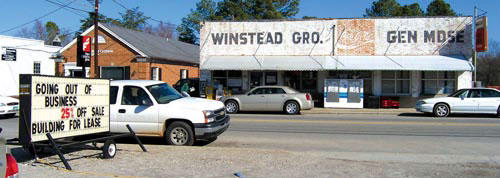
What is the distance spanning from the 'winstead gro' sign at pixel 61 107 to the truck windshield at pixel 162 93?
1443 mm

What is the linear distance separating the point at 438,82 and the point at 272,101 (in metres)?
10.6

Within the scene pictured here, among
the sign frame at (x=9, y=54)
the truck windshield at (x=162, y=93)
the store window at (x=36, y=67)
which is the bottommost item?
the truck windshield at (x=162, y=93)

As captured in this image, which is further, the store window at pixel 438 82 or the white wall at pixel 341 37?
the store window at pixel 438 82

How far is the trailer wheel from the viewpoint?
7.66 metres

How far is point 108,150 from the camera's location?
25.2 ft

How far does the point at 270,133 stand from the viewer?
1269 cm

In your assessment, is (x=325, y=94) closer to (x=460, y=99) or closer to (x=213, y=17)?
(x=460, y=99)

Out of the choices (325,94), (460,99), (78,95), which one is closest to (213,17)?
(325,94)

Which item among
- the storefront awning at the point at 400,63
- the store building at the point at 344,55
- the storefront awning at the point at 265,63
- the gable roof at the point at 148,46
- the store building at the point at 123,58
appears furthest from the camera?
the gable roof at the point at 148,46

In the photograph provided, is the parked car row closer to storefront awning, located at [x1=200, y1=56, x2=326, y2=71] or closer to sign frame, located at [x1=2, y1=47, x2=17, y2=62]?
storefront awning, located at [x1=200, y1=56, x2=326, y2=71]

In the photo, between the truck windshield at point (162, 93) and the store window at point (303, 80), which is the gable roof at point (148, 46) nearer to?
the store window at point (303, 80)

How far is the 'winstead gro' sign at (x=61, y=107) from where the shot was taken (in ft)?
22.2

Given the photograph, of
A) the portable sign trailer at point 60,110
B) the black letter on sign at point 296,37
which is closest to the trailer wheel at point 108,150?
the portable sign trailer at point 60,110

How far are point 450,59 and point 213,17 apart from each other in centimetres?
3721
